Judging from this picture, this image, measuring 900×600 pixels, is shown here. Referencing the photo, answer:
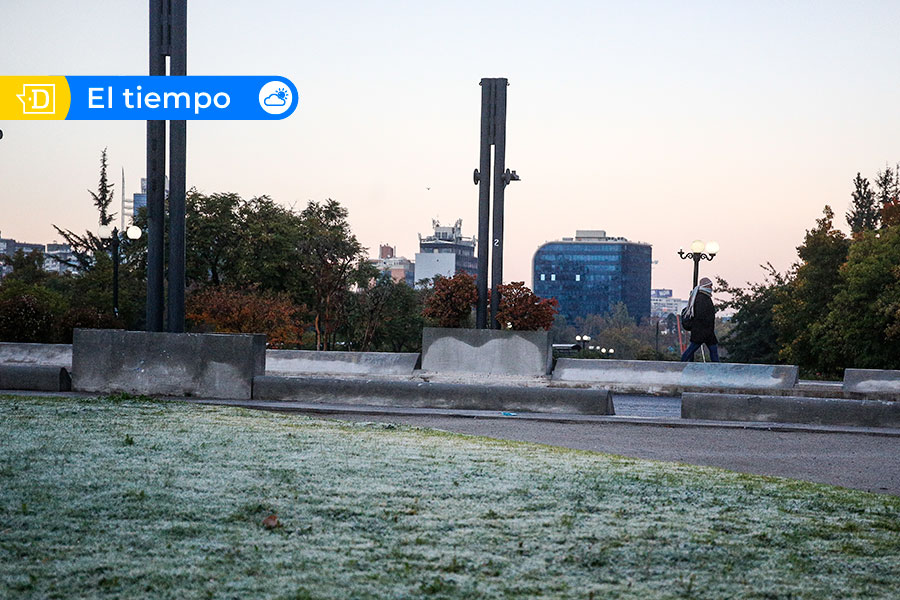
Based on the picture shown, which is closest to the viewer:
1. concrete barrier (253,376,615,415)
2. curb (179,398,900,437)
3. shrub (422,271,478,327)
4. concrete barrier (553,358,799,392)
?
curb (179,398,900,437)

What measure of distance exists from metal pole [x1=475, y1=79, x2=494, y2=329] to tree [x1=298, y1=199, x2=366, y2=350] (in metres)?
33.1

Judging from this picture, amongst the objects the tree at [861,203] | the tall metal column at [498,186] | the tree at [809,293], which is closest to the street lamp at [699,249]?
the tall metal column at [498,186]

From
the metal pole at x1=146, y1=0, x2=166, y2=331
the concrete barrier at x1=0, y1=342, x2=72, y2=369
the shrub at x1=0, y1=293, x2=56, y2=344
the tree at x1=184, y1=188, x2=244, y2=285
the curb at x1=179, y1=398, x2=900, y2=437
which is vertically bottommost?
the curb at x1=179, y1=398, x2=900, y2=437

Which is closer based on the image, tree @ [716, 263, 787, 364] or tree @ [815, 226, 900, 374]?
tree @ [815, 226, 900, 374]

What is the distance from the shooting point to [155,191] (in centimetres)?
1633

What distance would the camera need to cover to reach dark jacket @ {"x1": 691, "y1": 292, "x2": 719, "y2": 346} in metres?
→ 20.0

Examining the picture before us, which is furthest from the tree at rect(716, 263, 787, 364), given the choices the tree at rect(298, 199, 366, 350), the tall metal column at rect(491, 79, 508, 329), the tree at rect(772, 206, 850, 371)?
the tall metal column at rect(491, 79, 508, 329)

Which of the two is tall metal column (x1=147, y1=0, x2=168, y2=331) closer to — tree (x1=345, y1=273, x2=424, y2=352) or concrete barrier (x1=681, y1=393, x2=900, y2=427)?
concrete barrier (x1=681, y1=393, x2=900, y2=427)

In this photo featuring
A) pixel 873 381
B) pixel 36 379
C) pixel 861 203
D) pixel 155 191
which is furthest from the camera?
pixel 861 203

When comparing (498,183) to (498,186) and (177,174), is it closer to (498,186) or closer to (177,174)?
(498,186)

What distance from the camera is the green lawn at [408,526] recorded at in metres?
4.67

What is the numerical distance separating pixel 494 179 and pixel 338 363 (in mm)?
5152

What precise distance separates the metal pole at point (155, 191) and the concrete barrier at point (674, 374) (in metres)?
7.63

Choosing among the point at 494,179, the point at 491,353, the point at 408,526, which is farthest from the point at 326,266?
the point at 408,526
